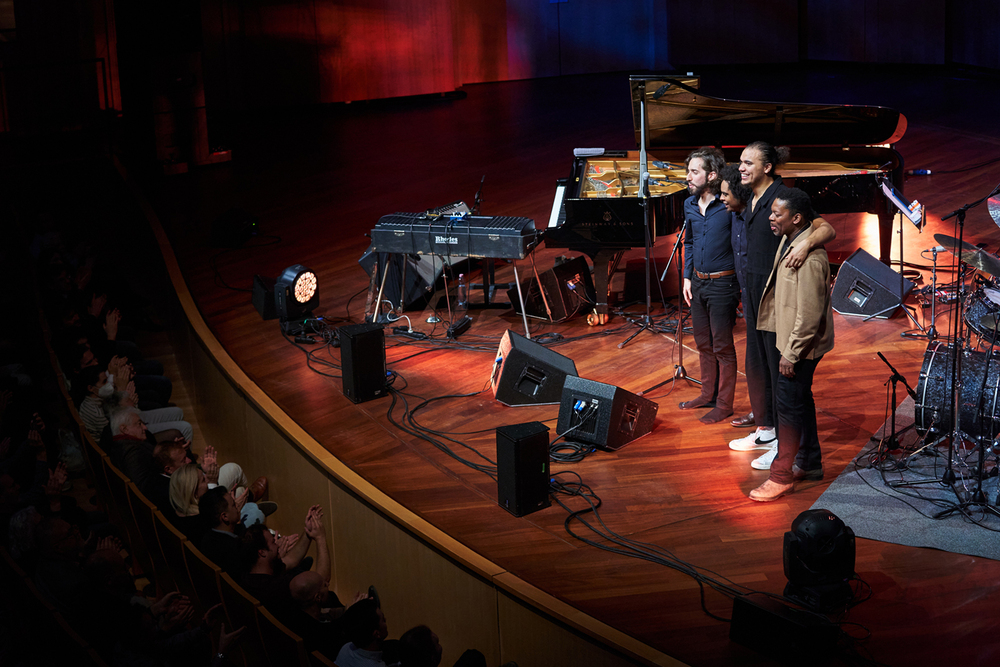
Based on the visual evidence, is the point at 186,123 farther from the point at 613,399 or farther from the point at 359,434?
the point at 613,399

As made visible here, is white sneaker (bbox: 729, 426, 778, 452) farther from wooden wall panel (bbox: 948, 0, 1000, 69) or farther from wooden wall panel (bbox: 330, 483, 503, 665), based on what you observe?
wooden wall panel (bbox: 948, 0, 1000, 69)

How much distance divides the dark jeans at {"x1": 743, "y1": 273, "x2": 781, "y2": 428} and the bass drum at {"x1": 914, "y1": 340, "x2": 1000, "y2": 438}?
2.15ft

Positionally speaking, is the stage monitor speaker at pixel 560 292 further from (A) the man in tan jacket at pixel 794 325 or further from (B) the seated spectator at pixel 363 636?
(B) the seated spectator at pixel 363 636

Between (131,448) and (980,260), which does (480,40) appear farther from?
(980,260)

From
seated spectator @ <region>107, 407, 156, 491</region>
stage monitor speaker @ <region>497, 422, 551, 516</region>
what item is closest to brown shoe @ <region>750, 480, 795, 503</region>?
stage monitor speaker @ <region>497, 422, 551, 516</region>

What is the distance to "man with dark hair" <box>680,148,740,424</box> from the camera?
4586mm

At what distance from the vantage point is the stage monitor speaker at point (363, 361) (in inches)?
207

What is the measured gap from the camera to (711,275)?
4656 millimetres

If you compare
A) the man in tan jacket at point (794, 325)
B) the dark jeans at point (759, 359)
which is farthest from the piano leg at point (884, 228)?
the man in tan jacket at point (794, 325)

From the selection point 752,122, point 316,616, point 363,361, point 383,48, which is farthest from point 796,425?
point 383,48

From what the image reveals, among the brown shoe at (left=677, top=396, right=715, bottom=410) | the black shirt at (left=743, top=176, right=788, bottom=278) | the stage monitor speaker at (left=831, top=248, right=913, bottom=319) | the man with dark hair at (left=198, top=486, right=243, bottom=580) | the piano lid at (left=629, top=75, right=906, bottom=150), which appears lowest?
the man with dark hair at (left=198, top=486, right=243, bottom=580)

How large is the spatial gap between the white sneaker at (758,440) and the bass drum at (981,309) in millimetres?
989

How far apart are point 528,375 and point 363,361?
888 millimetres

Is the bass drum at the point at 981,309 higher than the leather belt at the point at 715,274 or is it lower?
lower
